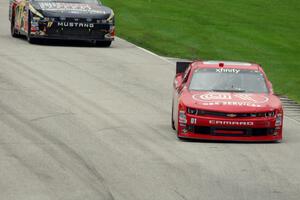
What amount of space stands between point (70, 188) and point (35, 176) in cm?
90

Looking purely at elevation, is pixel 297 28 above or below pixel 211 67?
below

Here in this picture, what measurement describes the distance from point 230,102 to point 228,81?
117 centimetres

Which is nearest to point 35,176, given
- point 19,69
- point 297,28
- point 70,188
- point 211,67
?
point 70,188

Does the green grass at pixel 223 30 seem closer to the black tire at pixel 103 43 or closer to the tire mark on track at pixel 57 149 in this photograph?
the black tire at pixel 103 43

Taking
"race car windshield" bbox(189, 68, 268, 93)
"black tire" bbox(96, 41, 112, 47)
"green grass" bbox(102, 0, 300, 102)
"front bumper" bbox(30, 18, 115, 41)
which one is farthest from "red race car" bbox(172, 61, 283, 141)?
"black tire" bbox(96, 41, 112, 47)

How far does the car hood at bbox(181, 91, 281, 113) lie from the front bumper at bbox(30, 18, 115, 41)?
11191 millimetres

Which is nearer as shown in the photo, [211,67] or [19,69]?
[211,67]

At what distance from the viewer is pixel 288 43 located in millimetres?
34531

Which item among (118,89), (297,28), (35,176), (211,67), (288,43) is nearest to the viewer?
(35,176)

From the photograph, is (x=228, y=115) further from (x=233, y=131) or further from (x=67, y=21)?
(x=67, y=21)

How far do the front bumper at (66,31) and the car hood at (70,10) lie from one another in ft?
Result: 0.71

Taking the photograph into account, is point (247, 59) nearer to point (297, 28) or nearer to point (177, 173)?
point (297, 28)

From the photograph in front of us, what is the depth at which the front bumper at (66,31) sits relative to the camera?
29828mm

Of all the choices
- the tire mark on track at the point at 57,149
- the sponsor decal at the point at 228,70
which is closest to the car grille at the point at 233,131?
the sponsor decal at the point at 228,70
